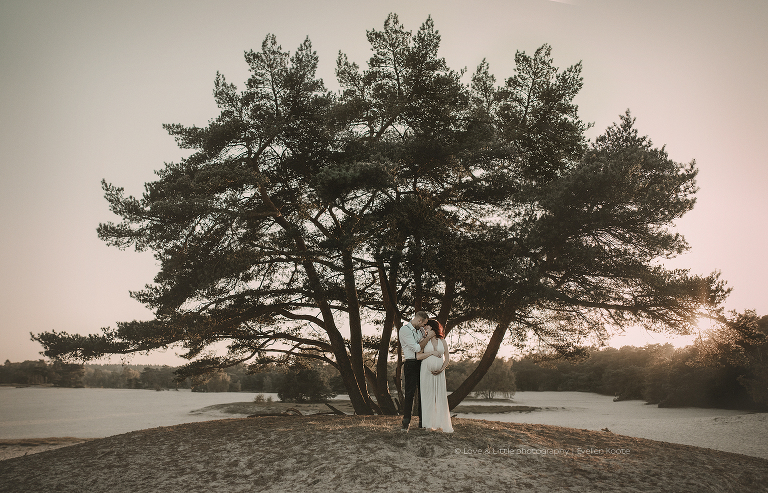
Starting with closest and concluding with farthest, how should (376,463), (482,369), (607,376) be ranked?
(376,463)
(482,369)
(607,376)

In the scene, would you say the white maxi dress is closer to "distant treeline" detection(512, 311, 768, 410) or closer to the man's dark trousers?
the man's dark trousers

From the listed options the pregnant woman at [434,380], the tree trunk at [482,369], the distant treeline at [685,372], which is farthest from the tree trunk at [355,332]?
the distant treeline at [685,372]

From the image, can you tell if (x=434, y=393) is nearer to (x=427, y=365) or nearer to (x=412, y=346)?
(x=427, y=365)

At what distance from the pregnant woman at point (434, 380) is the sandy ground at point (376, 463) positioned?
0.92ft

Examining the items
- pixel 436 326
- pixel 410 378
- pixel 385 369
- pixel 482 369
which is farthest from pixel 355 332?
pixel 436 326

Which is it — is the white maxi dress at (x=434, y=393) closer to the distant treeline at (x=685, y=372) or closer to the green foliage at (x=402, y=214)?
the green foliage at (x=402, y=214)

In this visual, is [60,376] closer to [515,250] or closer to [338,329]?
[338,329]

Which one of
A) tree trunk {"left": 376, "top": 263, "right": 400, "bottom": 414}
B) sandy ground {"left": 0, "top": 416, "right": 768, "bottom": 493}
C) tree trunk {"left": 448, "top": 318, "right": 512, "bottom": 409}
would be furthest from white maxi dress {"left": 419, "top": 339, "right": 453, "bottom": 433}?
tree trunk {"left": 376, "top": 263, "right": 400, "bottom": 414}

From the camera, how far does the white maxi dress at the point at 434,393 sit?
25.5 feet

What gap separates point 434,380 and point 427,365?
0.98 feet

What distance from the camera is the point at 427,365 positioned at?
25.5 ft

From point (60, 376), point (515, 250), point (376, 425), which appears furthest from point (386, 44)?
point (60, 376)

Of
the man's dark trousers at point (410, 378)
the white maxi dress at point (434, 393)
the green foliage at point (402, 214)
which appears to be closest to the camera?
the white maxi dress at point (434, 393)

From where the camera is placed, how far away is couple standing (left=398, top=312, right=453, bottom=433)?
25.2 feet
